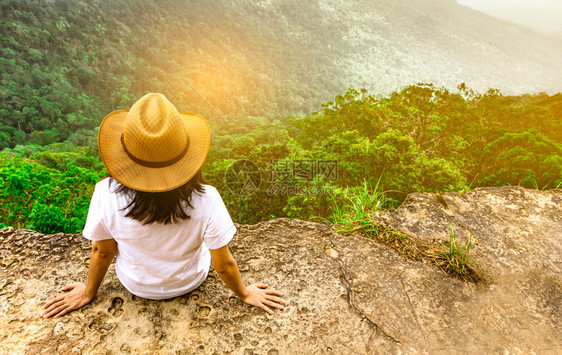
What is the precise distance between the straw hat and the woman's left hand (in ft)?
3.37

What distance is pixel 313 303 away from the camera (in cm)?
181

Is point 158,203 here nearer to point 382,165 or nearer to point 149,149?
point 149,149

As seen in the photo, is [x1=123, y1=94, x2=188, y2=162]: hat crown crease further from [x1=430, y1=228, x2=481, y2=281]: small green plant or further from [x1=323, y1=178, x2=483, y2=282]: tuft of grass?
[x1=430, y1=228, x2=481, y2=281]: small green plant

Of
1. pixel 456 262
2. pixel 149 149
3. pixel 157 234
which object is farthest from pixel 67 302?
pixel 456 262

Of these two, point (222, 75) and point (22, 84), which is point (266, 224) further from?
point (222, 75)

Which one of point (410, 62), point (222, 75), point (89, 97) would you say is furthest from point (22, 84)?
point (410, 62)

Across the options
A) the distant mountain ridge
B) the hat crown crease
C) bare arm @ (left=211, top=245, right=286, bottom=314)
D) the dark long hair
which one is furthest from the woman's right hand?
the distant mountain ridge

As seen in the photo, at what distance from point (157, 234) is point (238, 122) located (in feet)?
128

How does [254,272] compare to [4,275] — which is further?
[254,272]

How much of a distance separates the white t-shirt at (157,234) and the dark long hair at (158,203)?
1.4 inches

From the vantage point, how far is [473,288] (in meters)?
2.02

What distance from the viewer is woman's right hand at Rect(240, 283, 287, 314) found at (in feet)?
5.55

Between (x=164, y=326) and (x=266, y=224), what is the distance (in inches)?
49.8

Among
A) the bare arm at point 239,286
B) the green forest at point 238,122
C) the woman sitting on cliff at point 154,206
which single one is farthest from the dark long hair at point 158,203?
the green forest at point 238,122
